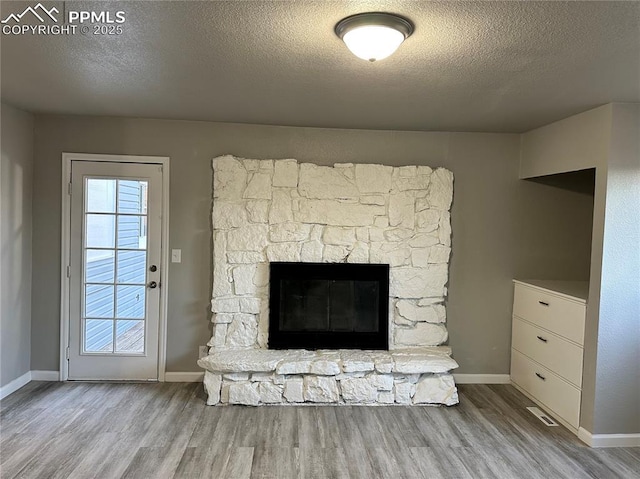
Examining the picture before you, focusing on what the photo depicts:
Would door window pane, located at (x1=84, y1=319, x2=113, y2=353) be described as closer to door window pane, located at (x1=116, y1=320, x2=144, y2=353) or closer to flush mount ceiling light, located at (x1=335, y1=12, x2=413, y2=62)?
door window pane, located at (x1=116, y1=320, x2=144, y2=353)

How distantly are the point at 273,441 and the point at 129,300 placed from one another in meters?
1.85

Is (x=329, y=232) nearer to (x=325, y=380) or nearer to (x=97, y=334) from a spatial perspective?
(x=325, y=380)

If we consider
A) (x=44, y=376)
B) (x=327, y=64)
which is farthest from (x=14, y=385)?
(x=327, y=64)

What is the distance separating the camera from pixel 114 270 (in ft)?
12.3

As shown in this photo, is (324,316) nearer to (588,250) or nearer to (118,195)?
(118,195)

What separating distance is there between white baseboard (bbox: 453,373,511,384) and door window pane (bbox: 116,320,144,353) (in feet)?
9.54

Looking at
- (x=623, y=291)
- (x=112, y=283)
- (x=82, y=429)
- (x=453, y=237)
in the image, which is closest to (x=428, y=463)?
(x=623, y=291)

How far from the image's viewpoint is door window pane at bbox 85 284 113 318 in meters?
3.76

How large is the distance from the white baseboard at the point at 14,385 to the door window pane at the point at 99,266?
960 millimetres

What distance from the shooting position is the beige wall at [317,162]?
3709mm

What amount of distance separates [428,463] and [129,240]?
2952mm

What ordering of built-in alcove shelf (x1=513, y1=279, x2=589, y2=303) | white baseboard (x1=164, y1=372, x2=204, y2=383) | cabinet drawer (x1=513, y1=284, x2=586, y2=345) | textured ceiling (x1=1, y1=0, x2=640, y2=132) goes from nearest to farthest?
textured ceiling (x1=1, y1=0, x2=640, y2=132) → cabinet drawer (x1=513, y1=284, x2=586, y2=345) → built-in alcove shelf (x1=513, y1=279, x2=589, y2=303) → white baseboard (x1=164, y1=372, x2=204, y2=383)

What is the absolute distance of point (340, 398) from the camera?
3449 mm

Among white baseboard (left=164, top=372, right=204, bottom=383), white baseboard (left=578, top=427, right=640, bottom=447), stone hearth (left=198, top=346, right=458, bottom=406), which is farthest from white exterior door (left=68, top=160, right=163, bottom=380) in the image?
white baseboard (left=578, top=427, right=640, bottom=447)
